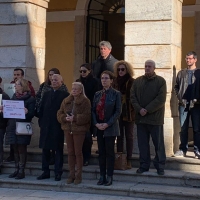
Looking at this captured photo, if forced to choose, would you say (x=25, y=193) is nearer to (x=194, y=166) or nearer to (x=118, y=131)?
(x=118, y=131)

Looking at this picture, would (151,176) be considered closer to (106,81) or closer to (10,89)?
(106,81)

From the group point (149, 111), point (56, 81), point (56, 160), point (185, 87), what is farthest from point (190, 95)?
point (56, 160)

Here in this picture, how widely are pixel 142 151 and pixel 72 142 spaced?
→ 1.22 metres

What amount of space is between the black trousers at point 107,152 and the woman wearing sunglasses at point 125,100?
659 millimetres

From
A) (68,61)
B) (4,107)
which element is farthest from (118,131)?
(68,61)

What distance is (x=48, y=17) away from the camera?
1573 cm

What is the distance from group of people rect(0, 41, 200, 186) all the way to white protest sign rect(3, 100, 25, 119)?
0.11 meters

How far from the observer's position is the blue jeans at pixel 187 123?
32.0 ft

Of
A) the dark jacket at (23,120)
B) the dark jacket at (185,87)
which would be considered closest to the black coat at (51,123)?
the dark jacket at (23,120)

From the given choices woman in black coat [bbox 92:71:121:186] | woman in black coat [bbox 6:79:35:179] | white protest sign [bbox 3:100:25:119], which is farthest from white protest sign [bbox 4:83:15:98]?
woman in black coat [bbox 92:71:121:186]

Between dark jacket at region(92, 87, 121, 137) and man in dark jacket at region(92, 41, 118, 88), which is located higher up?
man in dark jacket at region(92, 41, 118, 88)

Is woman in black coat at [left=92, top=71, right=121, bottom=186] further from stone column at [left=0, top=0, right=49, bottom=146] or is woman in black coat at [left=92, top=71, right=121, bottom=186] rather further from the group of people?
stone column at [left=0, top=0, right=49, bottom=146]

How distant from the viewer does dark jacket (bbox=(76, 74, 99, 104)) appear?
966 cm

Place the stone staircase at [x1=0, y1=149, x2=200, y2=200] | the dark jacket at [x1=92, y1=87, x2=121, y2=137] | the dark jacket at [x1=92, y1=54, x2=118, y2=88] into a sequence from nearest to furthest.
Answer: the stone staircase at [x1=0, y1=149, x2=200, y2=200] < the dark jacket at [x1=92, y1=87, x2=121, y2=137] < the dark jacket at [x1=92, y1=54, x2=118, y2=88]
